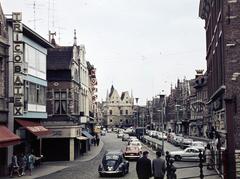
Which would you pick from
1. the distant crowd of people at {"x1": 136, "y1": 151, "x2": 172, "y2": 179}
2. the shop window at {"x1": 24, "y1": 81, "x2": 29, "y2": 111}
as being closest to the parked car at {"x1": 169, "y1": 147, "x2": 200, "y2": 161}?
the shop window at {"x1": 24, "y1": 81, "x2": 29, "y2": 111}

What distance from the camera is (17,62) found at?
32781mm

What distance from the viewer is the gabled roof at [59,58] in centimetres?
4984

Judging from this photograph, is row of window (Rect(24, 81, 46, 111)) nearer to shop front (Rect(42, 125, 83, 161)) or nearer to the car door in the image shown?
shop front (Rect(42, 125, 83, 161))

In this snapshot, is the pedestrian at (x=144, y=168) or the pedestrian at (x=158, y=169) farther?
the pedestrian at (x=144, y=168)

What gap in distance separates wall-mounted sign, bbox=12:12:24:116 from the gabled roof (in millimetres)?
16085

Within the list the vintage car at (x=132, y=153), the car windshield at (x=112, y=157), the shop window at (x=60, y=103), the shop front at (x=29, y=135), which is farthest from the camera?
the shop window at (x=60, y=103)

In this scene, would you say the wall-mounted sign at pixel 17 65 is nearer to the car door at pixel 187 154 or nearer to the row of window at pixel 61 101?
the row of window at pixel 61 101

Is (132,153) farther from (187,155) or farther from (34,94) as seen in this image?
(34,94)

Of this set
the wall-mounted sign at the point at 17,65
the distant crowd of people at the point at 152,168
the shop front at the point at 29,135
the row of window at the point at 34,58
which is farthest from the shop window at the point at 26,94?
the distant crowd of people at the point at 152,168

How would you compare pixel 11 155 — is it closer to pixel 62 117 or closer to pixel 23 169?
pixel 23 169

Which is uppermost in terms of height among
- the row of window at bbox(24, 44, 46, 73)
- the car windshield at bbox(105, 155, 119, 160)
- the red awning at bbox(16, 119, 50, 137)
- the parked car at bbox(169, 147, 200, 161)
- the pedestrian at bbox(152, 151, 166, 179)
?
the row of window at bbox(24, 44, 46, 73)

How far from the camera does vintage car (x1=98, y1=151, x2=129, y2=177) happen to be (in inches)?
1241

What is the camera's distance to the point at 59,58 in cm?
5128

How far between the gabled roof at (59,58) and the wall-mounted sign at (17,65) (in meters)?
16.1
